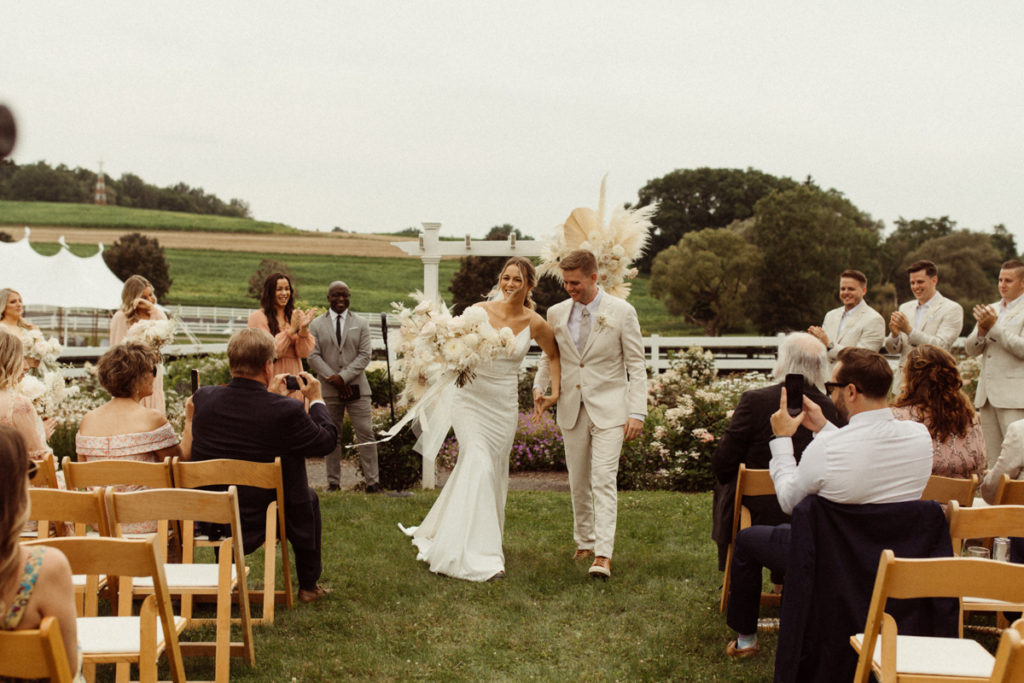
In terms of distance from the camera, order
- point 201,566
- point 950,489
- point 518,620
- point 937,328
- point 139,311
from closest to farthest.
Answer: point 201,566
point 950,489
point 518,620
point 139,311
point 937,328

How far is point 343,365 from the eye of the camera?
9031 mm

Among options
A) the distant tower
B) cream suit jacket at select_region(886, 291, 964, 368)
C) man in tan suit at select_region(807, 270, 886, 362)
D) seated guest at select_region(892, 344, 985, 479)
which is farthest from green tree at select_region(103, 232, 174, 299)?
seated guest at select_region(892, 344, 985, 479)

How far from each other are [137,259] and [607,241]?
134 feet

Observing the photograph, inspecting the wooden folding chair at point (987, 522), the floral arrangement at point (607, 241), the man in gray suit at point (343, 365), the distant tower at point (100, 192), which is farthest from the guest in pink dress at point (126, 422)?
the distant tower at point (100, 192)

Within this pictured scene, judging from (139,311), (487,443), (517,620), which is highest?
(139,311)

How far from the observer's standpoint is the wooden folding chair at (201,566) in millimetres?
3701

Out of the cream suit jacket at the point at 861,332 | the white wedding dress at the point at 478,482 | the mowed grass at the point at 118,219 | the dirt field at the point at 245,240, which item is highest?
the mowed grass at the point at 118,219

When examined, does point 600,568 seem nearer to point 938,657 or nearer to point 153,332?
point 938,657

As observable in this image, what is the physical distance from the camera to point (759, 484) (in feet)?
15.2

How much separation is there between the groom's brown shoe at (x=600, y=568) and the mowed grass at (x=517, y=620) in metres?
0.08

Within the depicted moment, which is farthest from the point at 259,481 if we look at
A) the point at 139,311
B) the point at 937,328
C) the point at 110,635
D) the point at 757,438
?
the point at 937,328

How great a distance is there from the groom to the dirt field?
49.1 metres

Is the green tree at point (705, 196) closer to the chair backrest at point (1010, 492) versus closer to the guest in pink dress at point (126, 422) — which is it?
the chair backrest at point (1010, 492)

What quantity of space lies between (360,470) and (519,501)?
205 centimetres
